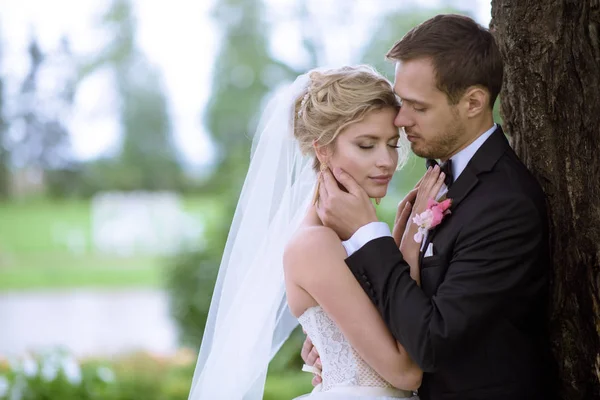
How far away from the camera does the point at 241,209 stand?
3.42 m

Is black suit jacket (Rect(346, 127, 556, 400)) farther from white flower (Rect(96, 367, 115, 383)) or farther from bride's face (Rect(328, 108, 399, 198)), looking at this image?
white flower (Rect(96, 367, 115, 383))

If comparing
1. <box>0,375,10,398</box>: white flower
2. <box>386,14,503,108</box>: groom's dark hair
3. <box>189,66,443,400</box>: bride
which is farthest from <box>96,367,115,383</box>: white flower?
<box>386,14,503,108</box>: groom's dark hair

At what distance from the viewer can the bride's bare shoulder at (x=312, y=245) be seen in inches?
108

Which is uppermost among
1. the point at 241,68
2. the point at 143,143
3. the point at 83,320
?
the point at 143,143

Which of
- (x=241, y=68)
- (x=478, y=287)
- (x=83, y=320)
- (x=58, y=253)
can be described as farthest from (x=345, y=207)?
(x=58, y=253)

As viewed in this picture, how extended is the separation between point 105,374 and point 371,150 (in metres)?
3.78

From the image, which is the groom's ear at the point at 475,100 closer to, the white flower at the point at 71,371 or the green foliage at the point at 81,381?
the green foliage at the point at 81,381

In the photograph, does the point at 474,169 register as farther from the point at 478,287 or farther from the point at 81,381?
the point at 81,381

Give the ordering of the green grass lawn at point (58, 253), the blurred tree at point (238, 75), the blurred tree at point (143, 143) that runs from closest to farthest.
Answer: the green grass lawn at point (58, 253)
the blurred tree at point (238, 75)
the blurred tree at point (143, 143)

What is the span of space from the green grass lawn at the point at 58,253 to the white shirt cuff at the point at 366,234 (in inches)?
620

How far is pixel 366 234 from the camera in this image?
2.66 m

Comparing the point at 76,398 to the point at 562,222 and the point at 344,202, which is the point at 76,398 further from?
the point at 562,222

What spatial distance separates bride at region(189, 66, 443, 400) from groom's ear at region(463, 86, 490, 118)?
28cm

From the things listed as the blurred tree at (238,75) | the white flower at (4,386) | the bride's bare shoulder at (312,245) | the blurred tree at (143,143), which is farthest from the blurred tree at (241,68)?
the bride's bare shoulder at (312,245)
